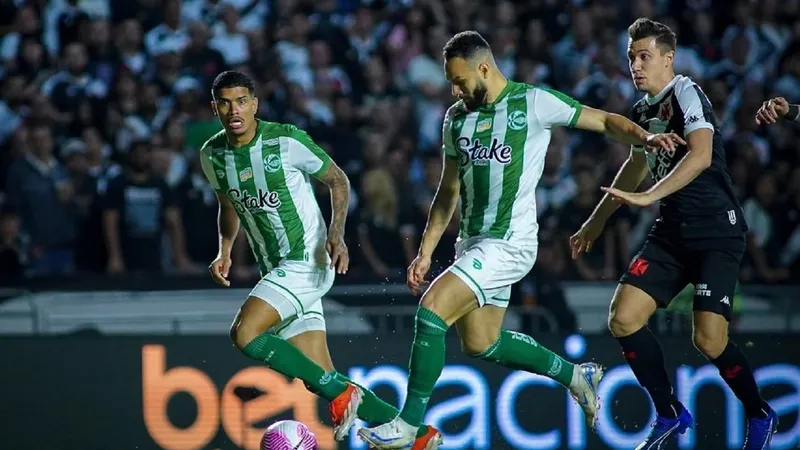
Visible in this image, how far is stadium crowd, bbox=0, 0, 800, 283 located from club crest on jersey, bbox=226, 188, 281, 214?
8.83 ft

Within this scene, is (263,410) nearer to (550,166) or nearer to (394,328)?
(394,328)

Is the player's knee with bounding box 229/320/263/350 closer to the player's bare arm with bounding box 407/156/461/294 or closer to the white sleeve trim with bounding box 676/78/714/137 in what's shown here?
the player's bare arm with bounding box 407/156/461/294

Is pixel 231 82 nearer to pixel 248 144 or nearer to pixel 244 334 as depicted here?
pixel 248 144

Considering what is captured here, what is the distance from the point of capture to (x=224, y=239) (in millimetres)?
7473

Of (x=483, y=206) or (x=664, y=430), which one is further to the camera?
(x=664, y=430)

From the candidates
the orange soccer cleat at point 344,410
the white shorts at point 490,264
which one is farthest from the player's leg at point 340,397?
the white shorts at point 490,264

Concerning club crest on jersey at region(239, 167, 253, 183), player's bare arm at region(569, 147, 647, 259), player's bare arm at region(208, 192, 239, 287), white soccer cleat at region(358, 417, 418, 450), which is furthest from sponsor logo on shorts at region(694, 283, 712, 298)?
player's bare arm at region(208, 192, 239, 287)

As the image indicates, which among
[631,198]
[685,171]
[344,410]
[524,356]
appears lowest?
[344,410]

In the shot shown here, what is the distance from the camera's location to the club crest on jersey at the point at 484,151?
6676 mm

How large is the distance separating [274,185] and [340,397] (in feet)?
3.92

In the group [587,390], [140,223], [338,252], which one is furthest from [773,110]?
[140,223]

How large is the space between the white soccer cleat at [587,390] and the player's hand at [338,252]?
4.70ft

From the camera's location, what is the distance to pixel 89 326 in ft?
31.2

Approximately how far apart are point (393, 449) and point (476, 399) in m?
2.05
